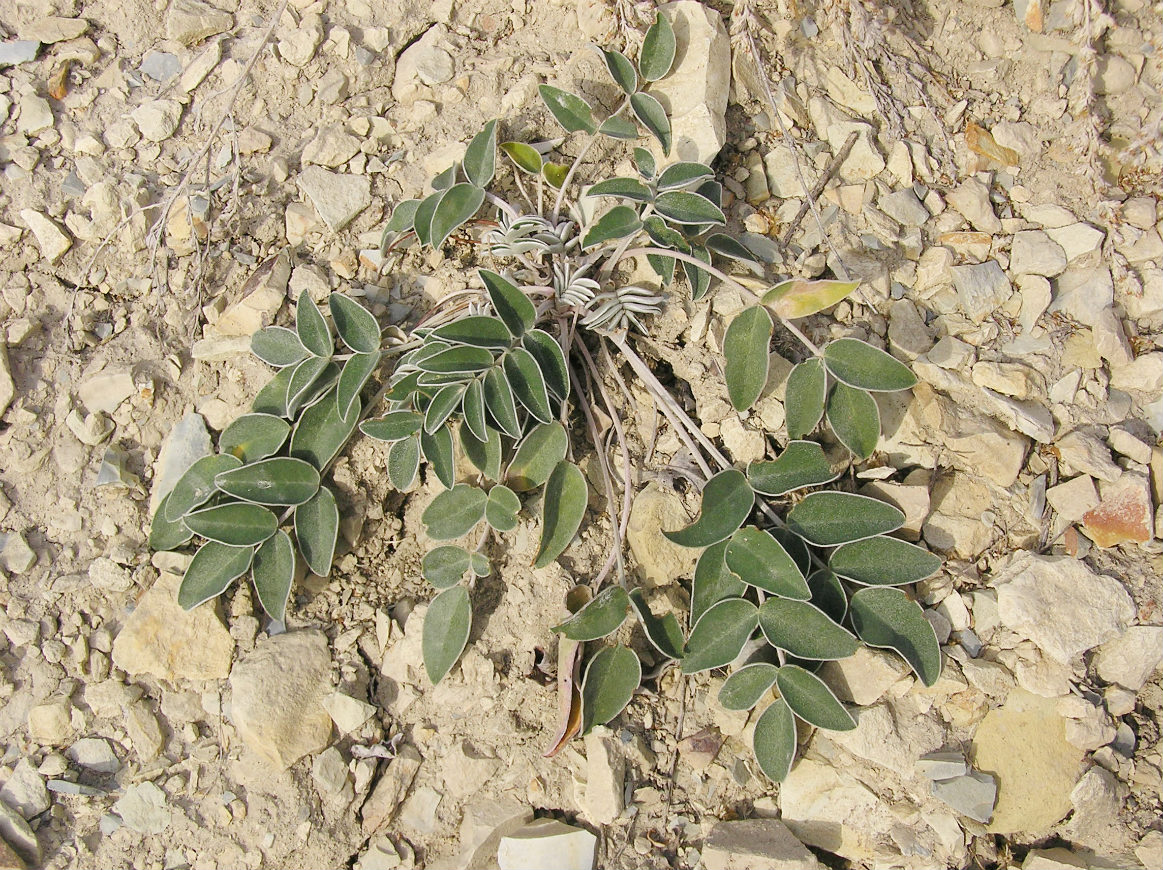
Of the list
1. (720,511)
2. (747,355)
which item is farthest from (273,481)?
(747,355)

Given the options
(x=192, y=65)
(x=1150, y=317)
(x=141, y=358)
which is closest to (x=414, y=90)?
(x=192, y=65)

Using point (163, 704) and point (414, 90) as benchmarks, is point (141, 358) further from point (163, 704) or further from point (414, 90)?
point (414, 90)

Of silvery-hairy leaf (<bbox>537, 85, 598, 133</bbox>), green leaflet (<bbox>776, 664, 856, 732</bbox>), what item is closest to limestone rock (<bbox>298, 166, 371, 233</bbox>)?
silvery-hairy leaf (<bbox>537, 85, 598, 133</bbox>)

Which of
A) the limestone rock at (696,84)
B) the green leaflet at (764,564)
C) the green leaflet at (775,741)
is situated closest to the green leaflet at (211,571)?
the green leaflet at (764,564)

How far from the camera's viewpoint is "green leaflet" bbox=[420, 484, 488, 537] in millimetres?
1910

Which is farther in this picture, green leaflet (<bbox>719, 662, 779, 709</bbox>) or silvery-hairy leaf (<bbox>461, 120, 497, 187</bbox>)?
silvery-hairy leaf (<bbox>461, 120, 497, 187</bbox>)

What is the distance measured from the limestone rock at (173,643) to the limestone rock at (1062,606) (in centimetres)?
180

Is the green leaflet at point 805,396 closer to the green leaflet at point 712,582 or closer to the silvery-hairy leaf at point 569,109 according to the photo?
the green leaflet at point 712,582

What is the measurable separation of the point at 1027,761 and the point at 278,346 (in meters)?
1.94

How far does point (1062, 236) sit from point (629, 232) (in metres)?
1.20

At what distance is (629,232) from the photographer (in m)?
1.96

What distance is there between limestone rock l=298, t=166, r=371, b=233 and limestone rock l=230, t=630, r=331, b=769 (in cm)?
110

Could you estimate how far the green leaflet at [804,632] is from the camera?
1687 mm

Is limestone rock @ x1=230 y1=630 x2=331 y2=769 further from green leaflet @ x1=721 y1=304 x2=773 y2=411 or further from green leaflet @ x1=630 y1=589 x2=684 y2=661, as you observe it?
green leaflet @ x1=721 y1=304 x2=773 y2=411
